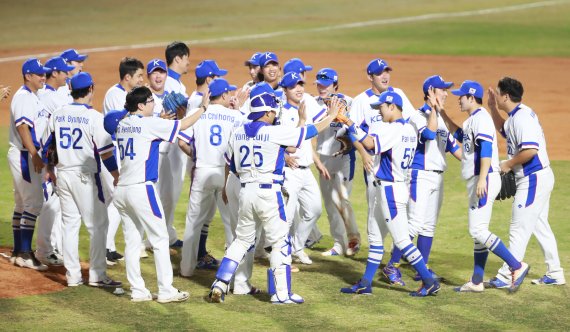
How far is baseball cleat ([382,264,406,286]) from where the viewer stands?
9789mm

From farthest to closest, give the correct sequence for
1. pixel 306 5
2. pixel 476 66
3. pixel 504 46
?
pixel 306 5, pixel 504 46, pixel 476 66

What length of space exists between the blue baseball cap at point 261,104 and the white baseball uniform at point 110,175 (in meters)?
1.89

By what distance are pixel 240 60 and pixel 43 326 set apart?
1761cm

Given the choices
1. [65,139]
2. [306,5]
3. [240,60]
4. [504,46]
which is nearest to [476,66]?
[504,46]

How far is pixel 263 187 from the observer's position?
349 inches

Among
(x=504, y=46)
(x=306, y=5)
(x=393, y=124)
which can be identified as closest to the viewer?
(x=393, y=124)

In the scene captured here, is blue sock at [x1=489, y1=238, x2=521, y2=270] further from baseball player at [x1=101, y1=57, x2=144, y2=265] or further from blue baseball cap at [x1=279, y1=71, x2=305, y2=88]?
baseball player at [x1=101, y1=57, x2=144, y2=265]

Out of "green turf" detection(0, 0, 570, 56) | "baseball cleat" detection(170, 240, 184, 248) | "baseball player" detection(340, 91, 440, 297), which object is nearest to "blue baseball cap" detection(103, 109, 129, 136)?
"baseball player" detection(340, 91, 440, 297)

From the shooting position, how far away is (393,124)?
9172 mm

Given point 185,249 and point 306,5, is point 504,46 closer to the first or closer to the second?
point 306,5

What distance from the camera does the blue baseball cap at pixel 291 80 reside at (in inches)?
394

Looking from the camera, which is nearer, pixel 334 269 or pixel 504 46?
pixel 334 269

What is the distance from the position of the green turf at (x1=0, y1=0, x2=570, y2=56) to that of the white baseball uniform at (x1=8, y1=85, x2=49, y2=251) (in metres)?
17.6

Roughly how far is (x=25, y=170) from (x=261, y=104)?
9.79 ft
